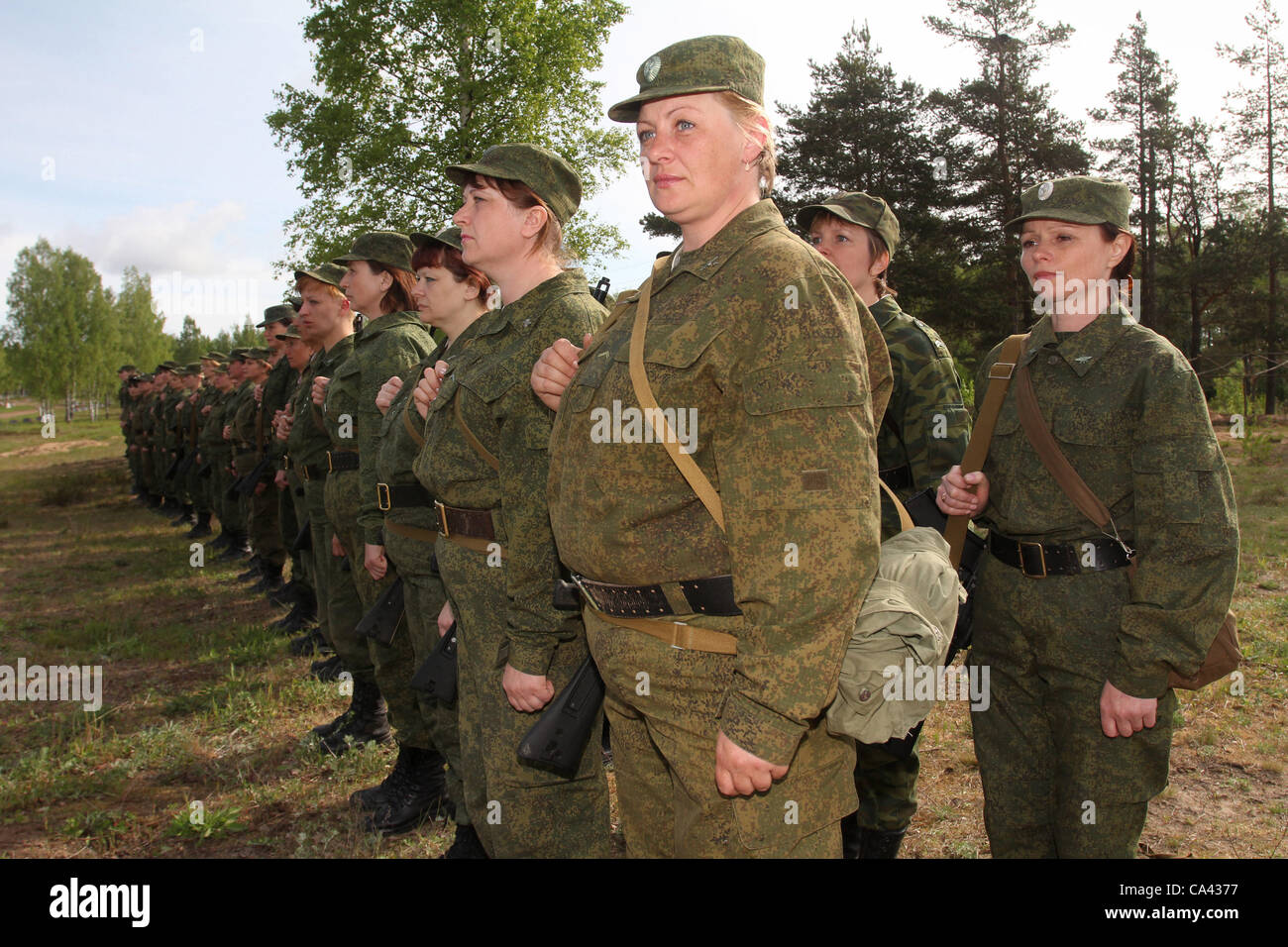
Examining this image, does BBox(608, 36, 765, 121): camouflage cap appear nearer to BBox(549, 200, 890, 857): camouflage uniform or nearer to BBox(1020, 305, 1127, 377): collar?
BBox(549, 200, 890, 857): camouflage uniform

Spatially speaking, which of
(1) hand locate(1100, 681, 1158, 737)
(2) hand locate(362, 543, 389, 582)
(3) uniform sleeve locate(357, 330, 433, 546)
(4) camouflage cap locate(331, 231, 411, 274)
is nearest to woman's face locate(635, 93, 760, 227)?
(1) hand locate(1100, 681, 1158, 737)

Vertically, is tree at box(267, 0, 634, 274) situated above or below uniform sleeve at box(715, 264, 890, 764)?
above

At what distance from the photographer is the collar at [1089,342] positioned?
280 centimetres

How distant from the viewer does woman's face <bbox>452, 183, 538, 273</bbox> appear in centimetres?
318

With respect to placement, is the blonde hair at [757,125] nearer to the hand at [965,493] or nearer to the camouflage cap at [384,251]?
the hand at [965,493]

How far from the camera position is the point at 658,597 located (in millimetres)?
2027

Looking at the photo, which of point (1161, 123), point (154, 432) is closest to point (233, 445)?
point (154, 432)

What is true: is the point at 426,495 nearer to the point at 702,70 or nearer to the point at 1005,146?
the point at 702,70

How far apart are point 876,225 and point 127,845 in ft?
14.4

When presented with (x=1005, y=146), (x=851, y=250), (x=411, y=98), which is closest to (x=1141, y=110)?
(x=1005, y=146)

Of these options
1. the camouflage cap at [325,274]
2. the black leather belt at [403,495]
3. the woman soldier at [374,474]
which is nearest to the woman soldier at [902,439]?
the black leather belt at [403,495]

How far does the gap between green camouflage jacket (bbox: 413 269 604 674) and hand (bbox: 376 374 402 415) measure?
898 mm

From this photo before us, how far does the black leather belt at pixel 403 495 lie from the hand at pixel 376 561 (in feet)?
1.56

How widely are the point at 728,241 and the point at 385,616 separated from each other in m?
2.76
